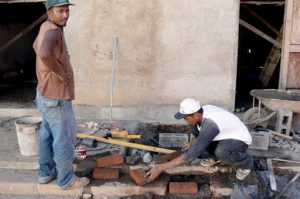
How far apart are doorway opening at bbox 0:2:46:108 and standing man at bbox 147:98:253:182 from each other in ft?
14.0

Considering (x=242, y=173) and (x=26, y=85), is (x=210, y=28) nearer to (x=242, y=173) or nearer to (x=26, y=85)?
(x=242, y=173)

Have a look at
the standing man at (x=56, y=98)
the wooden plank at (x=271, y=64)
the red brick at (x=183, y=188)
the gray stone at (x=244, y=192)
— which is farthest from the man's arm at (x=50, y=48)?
the wooden plank at (x=271, y=64)

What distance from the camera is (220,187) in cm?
427

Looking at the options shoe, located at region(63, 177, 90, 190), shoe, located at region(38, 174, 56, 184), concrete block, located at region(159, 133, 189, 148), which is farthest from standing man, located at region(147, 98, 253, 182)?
shoe, located at region(38, 174, 56, 184)

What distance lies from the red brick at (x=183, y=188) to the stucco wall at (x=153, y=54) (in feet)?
6.40

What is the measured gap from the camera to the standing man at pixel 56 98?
12.0 feet

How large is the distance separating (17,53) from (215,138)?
7116 mm

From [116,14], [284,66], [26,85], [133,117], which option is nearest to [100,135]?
[133,117]

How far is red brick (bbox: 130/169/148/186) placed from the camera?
14.0ft

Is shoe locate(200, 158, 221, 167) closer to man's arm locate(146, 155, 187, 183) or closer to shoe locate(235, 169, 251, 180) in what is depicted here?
shoe locate(235, 169, 251, 180)

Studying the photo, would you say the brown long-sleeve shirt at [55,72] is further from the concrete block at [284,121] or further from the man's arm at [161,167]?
the concrete block at [284,121]

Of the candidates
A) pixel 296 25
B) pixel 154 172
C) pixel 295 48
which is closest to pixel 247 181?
pixel 154 172

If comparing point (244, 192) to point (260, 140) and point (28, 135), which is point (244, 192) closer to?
point (260, 140)

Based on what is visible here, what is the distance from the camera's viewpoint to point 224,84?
5.95 m
